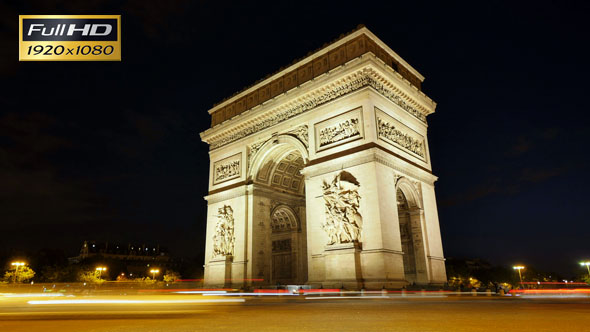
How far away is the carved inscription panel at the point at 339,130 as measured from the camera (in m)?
17.5

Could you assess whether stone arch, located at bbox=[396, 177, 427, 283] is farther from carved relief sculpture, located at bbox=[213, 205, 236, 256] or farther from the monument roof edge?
carved relief sculpture, located at bbox=[213, 205, 236, 256]

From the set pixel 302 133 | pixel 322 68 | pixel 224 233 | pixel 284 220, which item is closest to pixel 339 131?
pixel 302 133

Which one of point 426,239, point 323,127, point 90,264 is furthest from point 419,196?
point 90,264

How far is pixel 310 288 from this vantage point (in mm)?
16141

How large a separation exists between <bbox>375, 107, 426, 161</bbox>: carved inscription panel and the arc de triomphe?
6cm

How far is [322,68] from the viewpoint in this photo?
19875mm

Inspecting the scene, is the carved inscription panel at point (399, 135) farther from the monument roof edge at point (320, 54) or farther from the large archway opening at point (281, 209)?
the large archway opening at point (281, 209)

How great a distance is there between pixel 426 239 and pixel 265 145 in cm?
1006

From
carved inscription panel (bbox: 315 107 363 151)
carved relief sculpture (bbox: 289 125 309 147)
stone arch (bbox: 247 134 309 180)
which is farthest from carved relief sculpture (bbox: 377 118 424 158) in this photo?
stone arch (bbox: 247 134 309 180)

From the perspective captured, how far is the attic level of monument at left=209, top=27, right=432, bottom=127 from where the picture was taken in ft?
61.3

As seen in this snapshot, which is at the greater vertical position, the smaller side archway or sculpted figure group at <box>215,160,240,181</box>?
sculpted figure group at <box>215,160,240,181</box>

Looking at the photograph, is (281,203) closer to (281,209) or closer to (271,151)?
(281,209)

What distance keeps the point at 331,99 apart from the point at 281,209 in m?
8.43

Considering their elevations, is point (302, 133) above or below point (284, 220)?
above
